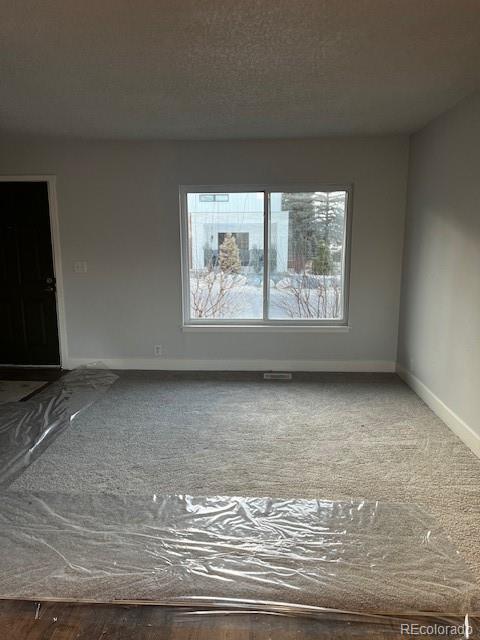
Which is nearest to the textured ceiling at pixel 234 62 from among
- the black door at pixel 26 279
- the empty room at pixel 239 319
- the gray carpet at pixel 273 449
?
the empty room at pixel 239 319

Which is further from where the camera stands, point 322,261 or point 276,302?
point 276,302

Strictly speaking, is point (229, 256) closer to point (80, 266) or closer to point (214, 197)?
point (214, 197)

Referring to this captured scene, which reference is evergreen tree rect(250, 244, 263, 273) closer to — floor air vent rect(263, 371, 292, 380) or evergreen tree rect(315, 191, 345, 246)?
evergreen tree rect(315, 191, 345, 246)

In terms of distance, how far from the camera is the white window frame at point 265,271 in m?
4.33

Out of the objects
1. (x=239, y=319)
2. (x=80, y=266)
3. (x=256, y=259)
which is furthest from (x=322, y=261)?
(x=80, y=266)

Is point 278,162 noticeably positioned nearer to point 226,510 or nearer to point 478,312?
point 478,312

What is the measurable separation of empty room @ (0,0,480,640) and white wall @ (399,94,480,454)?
27 millimetres

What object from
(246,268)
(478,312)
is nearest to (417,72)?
(478,312)

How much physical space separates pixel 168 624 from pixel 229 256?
3.48 metres

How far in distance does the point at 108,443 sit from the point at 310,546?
1.64m

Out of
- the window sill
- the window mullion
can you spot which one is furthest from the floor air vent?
the window mullion

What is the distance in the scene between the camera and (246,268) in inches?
178

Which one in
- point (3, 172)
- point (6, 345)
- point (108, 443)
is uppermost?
point (3, 172)

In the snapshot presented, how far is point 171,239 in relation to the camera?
4.46 metres
